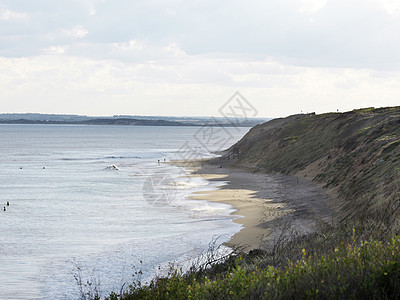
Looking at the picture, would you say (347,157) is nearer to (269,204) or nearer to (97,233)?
(269,204)

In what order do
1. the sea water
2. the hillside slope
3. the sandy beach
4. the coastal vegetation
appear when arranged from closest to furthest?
the coastal vegetation → the sea water → the hillside slope → the sandy beach

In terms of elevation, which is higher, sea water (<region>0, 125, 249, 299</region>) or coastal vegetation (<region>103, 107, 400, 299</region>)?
coastal vegetation (<region>103, 107, 400, 299</region>)

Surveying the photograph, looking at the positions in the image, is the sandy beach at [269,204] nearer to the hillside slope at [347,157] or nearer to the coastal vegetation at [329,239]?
the coastal vegetation at [329,239]

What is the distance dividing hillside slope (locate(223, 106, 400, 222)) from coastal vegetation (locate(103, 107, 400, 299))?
87mm

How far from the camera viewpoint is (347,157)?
123 feet

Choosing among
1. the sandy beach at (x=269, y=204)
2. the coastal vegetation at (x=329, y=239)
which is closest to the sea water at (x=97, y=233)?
the sandy beach at (x=269, y=204)

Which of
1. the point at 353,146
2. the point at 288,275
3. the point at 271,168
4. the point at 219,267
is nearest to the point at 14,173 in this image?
the point at 271,168

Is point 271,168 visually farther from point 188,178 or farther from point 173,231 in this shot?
point 173,231

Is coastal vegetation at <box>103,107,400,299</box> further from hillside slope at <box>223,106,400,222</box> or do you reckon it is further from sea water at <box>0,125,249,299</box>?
sea water at <box>0,125,249,299</box>

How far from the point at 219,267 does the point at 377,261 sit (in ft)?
19.6

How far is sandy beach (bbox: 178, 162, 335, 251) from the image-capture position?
70.1ft

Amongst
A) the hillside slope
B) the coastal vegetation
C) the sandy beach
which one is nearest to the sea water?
the sandy beach

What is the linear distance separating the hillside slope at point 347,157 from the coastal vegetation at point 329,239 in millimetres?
87

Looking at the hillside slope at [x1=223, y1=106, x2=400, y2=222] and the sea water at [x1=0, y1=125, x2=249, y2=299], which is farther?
the hillside slope at [x1=223, y1=106, x2=400, y2=222]
